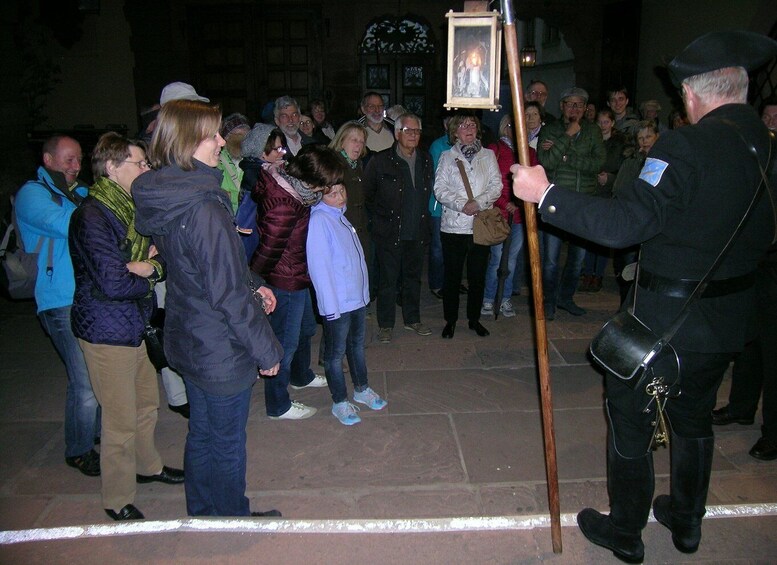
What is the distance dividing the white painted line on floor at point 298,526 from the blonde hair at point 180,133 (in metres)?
1.71

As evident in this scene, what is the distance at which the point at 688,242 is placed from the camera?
2334mm

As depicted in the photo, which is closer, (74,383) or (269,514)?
(269,514)

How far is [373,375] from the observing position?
4.87m

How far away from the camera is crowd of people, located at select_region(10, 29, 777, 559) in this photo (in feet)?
7.97

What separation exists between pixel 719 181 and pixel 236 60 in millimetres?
12248

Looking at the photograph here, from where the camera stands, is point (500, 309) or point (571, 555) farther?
point (500, 309)

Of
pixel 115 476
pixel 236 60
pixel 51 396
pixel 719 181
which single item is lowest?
pixel 51 396

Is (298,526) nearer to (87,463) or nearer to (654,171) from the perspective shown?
(87,463)

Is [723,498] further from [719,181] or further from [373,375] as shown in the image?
[373,375]

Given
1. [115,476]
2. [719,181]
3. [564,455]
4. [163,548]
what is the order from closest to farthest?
[719,181] < [163,548] < [115,476] < [564,455]

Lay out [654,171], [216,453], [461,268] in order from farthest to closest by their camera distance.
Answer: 1. [461,268]
2. [216,453]
3. [654,171]

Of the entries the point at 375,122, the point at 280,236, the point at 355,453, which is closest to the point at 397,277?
the point at 280,236

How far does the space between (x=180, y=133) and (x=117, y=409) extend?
1.46 meters

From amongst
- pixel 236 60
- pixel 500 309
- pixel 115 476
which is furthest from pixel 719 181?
pixel 236 60
